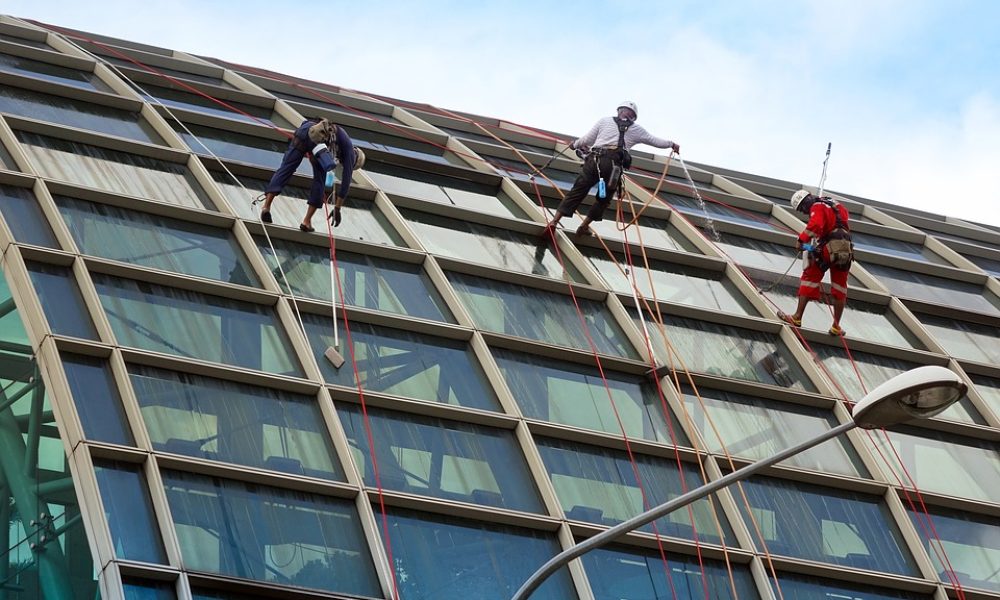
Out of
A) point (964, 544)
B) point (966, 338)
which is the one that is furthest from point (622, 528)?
point (966, 338)

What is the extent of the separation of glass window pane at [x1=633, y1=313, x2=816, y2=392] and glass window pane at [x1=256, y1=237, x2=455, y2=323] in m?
3.60

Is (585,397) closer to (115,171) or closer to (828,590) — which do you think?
(828,590)

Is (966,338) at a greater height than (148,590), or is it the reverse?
(966,338)

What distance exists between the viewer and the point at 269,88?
32.2 meters

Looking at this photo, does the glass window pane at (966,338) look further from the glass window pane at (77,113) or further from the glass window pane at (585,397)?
the glass window pane at (77,113)

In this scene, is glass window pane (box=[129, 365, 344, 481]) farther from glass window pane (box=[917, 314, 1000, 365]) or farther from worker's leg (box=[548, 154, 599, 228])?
glass window pane (box=[917, 314, 1000, 365])

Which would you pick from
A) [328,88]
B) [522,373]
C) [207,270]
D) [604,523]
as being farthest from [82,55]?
[604,523]

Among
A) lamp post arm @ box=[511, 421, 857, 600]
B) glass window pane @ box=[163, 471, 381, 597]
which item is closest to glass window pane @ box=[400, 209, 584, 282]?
glass window pane @ box=[163, 471, 381, 597]

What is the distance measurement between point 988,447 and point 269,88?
1604 cm

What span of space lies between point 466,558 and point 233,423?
3207 millimetres

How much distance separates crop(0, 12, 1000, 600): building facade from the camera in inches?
690

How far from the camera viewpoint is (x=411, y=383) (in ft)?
68.1

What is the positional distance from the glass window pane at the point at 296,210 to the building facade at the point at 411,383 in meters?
0.08

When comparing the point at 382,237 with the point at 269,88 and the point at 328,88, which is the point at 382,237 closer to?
the point at 269,88
